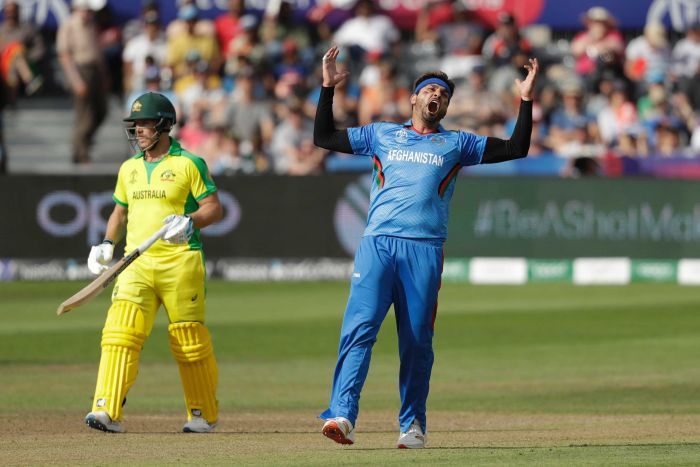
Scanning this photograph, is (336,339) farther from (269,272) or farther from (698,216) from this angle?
(698,216)

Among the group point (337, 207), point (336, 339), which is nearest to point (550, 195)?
point (337, 207)

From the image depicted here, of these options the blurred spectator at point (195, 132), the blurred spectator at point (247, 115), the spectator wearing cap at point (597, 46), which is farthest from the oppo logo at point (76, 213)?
the spectator wearing cap at point (597, 46)

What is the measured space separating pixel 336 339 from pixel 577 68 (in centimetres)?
978

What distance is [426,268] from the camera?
792 centimetres

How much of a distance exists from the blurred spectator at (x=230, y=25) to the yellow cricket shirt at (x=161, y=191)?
14.8m

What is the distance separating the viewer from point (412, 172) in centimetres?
799

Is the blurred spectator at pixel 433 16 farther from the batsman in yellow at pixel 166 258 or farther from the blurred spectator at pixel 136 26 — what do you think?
the batsman in yellow at pixel 166 258

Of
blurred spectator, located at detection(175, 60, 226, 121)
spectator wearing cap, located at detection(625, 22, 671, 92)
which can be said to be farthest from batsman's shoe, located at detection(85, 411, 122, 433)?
spectator wearing cap, located at detection(625, 22, 671, 92)

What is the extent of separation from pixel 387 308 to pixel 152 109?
1.99 m

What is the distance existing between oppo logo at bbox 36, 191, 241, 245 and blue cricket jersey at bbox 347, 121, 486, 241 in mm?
11839

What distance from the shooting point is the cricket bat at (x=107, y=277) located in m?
8.47

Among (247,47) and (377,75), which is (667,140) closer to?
(377,75)

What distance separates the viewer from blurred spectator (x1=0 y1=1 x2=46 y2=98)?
2250 centimetres

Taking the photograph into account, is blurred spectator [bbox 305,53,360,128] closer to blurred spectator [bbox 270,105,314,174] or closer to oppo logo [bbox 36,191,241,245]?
blurred spectator [bbox 270,105,314,174]
